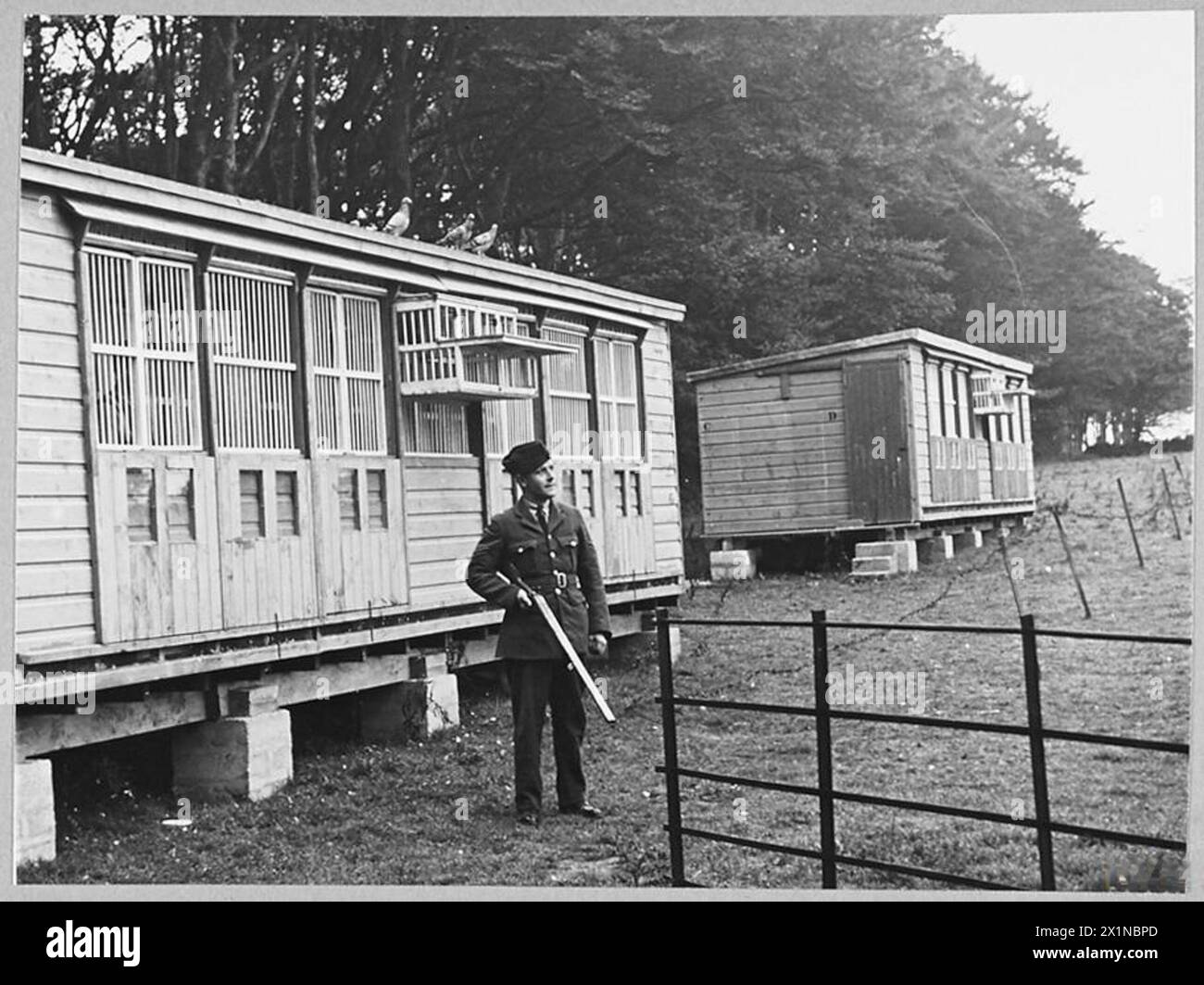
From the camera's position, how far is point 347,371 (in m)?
9.66

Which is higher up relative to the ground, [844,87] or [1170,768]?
[844,87]

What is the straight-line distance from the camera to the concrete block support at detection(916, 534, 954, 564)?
15.0m

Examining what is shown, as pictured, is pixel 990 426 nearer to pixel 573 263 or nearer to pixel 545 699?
pixel 573 263

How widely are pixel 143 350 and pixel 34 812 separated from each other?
2.34 metres

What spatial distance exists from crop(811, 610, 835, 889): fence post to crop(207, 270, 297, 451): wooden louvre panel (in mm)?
3648

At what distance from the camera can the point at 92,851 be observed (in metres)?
7.39

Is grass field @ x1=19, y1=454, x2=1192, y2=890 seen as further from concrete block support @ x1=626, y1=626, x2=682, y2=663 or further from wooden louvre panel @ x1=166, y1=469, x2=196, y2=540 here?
wooden louvre panel @ x1=166, y1=469, x2=196, y2=540

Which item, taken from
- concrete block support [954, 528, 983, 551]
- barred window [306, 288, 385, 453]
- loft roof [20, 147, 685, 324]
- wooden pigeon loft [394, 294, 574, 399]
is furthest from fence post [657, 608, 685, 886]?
concrete block support [954, 528, 983, 551]

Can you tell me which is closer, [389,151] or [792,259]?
[792,259]

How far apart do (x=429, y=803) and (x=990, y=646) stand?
490 cm

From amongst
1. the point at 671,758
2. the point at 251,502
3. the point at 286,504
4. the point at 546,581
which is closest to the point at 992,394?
the point at 546,581

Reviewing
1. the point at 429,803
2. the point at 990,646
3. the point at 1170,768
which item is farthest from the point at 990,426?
the point at 429,803

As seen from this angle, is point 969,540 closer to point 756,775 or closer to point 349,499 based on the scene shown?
point 756,775

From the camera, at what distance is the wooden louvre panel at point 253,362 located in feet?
28.2
